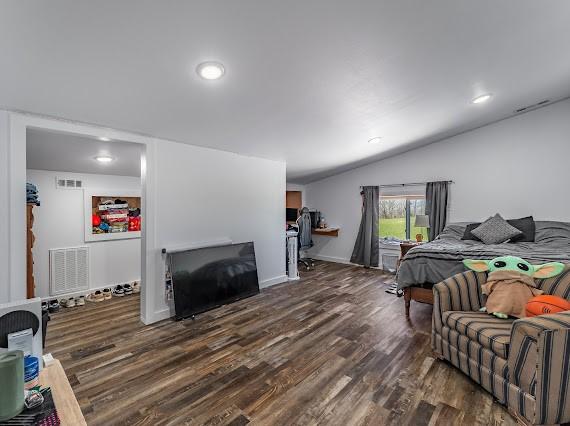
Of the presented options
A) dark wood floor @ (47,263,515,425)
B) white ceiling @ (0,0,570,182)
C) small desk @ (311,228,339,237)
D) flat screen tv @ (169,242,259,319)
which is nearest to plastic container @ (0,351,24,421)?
dark wood floor @ (47,263,515,425)

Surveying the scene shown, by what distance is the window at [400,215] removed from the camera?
213 inches

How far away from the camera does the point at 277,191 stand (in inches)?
184

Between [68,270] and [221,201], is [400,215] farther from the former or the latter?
[68,270]

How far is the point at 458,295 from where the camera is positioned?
2348mm

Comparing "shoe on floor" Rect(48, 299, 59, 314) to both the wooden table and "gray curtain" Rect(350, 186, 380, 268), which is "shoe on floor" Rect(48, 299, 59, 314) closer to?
the wooden table

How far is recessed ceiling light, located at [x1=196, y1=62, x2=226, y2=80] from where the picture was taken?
1920 mm

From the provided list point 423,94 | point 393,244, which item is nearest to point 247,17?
point 423,94

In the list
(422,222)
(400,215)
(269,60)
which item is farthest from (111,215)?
(400,215)

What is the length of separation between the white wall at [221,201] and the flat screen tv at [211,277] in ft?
0.65

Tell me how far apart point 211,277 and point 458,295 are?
9.22 ft

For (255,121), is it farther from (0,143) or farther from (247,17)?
(0,143)

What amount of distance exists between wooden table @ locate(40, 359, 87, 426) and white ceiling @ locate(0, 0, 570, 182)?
173 cm

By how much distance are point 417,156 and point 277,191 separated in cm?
297

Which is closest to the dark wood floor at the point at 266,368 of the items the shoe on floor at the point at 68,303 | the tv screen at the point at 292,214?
the shoe on floor at the point at 68,303
